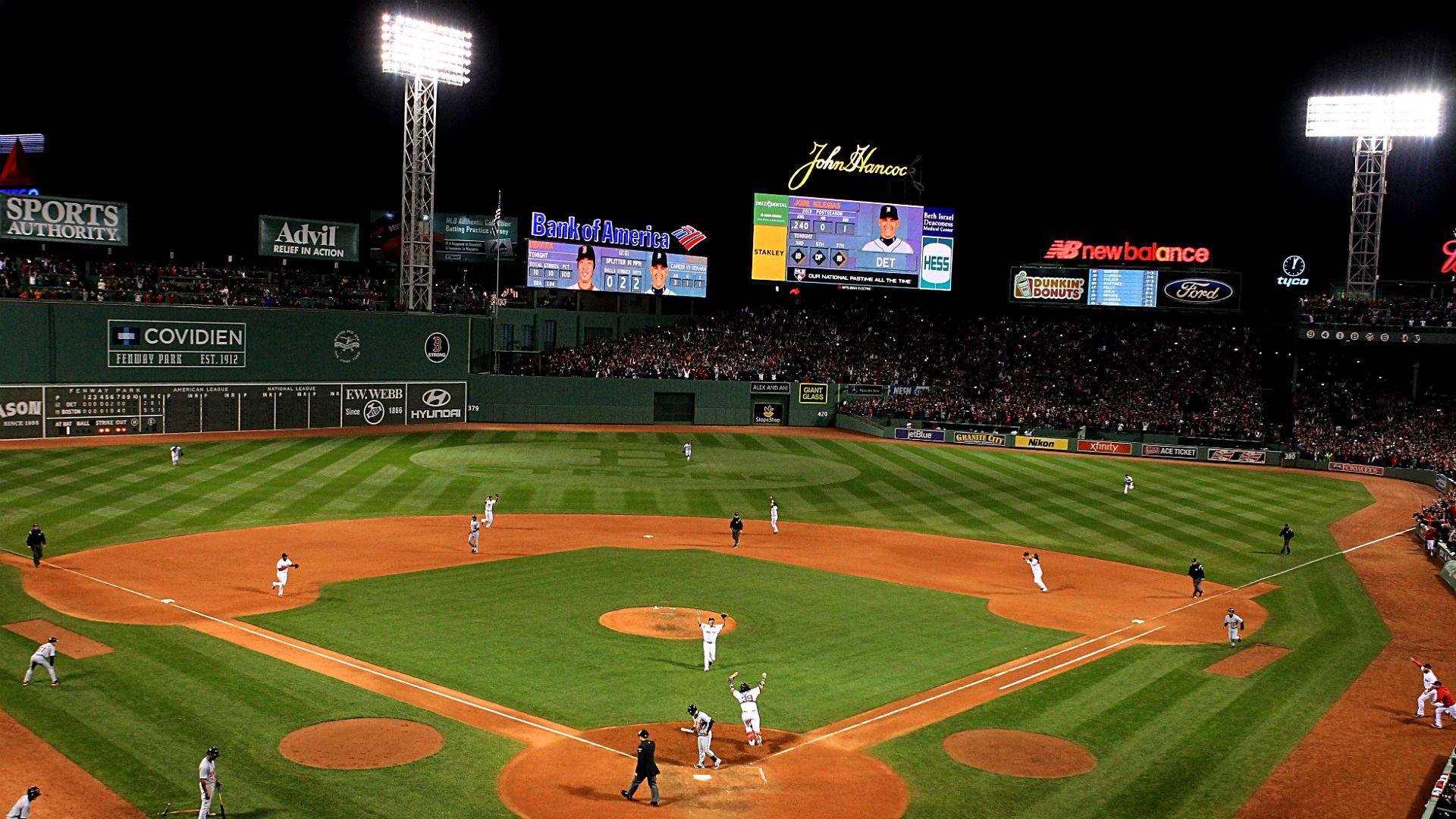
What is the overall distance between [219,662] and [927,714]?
14056mm

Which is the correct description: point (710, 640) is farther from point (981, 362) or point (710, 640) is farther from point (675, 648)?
point (981, 362)

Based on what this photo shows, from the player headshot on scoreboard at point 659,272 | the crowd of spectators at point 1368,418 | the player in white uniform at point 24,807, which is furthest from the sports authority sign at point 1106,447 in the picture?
the player in white uniform at point 24,807

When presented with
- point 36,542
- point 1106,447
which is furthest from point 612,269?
point 36,542

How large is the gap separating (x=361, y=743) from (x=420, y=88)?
4912 centimetres

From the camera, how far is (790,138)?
86750 millimetres

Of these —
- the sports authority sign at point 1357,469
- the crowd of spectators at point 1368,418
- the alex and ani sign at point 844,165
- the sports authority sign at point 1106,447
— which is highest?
the alex and ani sign at point 844,165

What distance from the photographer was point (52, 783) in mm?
14703

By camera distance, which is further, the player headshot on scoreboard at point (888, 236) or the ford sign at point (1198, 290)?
the player headshot on scoreboard at point (888, 236)

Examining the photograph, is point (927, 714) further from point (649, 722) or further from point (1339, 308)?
point (1339, 308)

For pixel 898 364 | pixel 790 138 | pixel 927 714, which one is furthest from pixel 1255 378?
pixel 927 714

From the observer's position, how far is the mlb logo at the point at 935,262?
242 ft

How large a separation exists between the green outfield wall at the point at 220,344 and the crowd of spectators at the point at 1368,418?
177 feet

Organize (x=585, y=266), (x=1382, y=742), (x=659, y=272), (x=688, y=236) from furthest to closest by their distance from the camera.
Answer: (x=688, y=236) → (x=659, y=272) → (x=585, y=266) → (x=1382, y=742)

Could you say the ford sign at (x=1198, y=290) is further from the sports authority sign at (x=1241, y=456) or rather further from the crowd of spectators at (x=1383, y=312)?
the sports authority sign at (x=1241, y=456)
